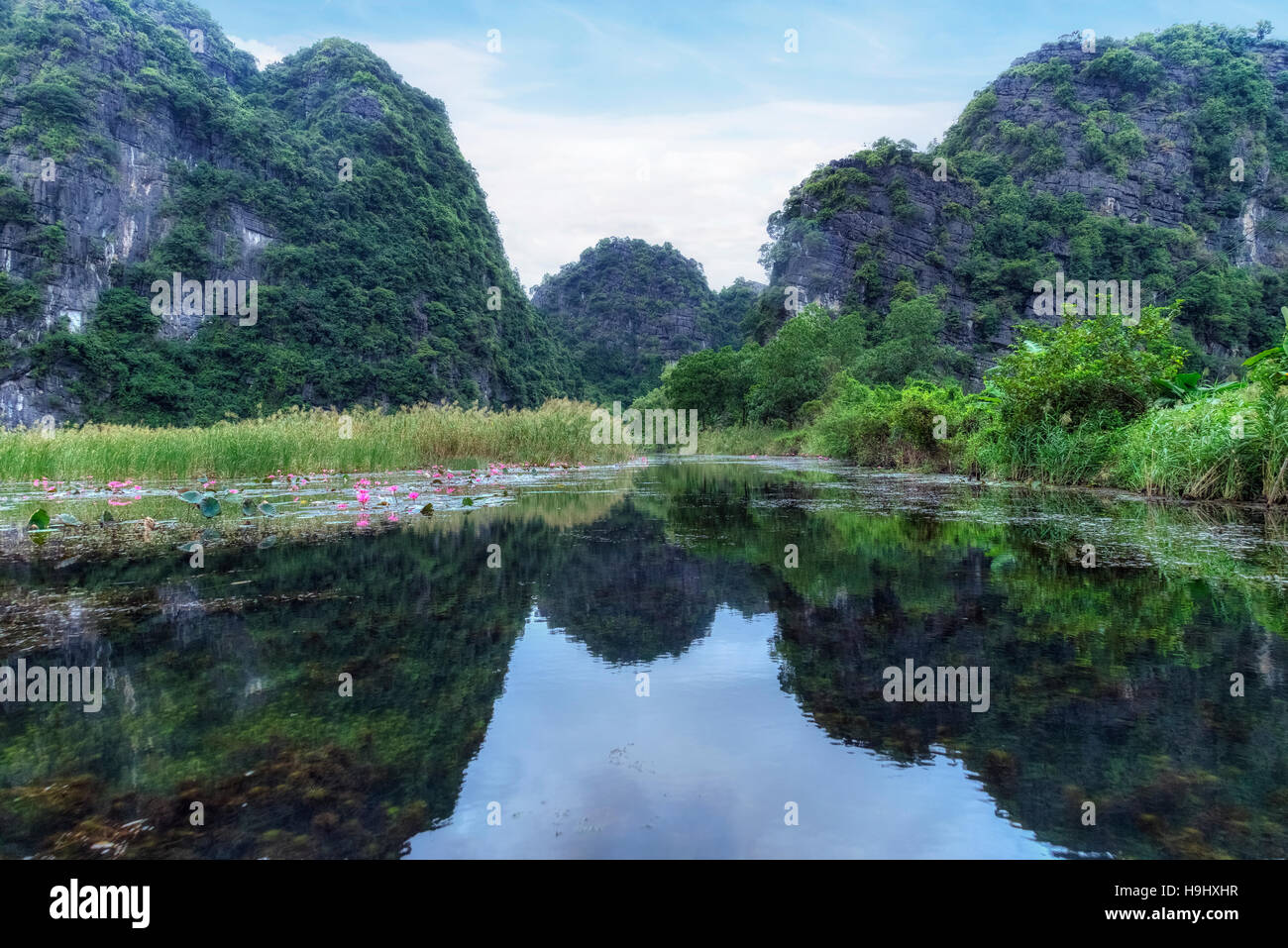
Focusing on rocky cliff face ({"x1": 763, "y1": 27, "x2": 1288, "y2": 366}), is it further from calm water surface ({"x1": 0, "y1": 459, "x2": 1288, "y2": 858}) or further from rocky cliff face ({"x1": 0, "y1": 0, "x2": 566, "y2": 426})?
calm water surface ({"x1": 0, "y1": 459, "x2": 1288, "y2": 858})

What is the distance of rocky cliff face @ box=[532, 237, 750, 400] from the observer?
336 ft

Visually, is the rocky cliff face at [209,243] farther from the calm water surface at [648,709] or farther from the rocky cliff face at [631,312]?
the calm water surface at [648,709]

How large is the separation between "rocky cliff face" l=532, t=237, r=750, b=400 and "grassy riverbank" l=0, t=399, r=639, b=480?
249 feet

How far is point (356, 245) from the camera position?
71875mm

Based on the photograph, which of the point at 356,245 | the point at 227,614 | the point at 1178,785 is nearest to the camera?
the point at 1178,785

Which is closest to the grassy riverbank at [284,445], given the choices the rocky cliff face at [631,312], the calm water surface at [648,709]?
the calm water surface at [648,709]

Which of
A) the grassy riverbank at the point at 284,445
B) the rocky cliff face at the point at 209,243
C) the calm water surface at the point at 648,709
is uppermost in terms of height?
the rocky cliff face at the point at 209,243

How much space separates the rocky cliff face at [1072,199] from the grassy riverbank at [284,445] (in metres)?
52.0

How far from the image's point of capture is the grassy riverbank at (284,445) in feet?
40.0

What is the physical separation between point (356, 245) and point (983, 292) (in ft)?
200

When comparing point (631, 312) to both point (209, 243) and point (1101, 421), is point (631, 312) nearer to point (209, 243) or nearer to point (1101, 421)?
point (209, 243)
